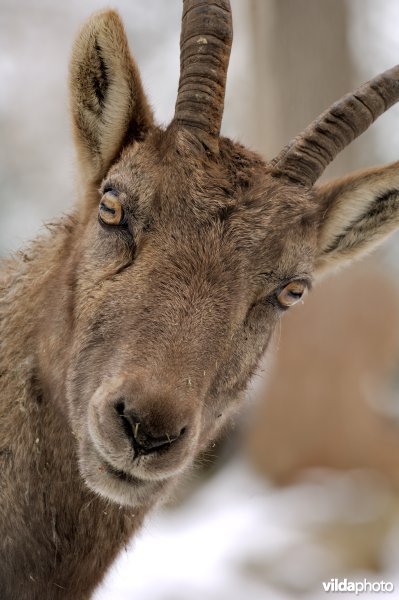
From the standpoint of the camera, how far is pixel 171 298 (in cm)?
438

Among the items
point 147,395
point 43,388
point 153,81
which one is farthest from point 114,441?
point 153,81

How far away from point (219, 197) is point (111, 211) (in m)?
0.68

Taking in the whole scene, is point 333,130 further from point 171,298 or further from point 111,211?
point 171,298

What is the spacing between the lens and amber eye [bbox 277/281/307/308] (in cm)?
504

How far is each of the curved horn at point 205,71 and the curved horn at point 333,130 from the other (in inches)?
22.2

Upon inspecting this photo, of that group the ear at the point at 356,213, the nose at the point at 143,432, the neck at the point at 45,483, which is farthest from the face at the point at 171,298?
the ear at the point at 356,213

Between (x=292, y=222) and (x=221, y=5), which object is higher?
(x=221, y=5)

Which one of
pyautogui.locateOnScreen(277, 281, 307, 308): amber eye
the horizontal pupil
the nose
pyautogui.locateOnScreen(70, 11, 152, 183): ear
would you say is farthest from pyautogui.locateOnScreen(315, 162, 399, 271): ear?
the nose

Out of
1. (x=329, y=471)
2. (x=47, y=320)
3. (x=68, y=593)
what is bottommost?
(x=329, y=471)

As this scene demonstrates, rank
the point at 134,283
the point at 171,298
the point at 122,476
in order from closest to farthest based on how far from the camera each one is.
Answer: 1. the point at 122,476
2. the point at 171,298
3. the point at 134,283

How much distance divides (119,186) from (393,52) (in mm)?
9793

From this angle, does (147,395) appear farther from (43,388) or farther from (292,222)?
(292,222)

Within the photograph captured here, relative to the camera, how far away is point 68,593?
201 inches

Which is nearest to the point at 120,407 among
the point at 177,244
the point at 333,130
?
the point at 177,244
